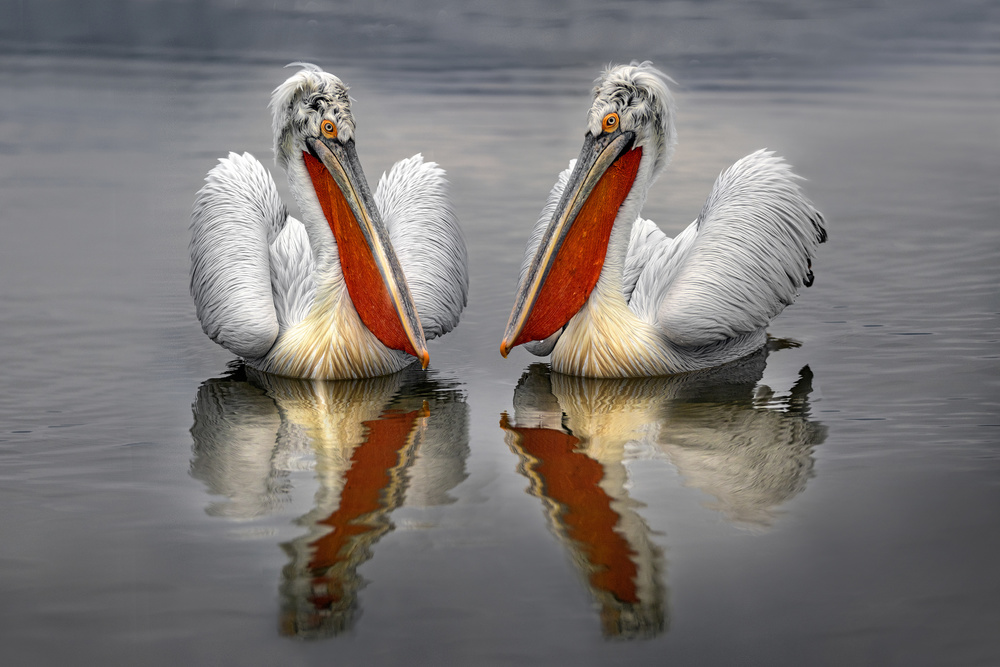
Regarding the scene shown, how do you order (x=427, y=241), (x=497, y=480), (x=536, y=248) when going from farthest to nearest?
(x=427, y=241), (x=536, y=248), (x=497, y=480)

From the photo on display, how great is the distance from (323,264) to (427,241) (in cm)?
58

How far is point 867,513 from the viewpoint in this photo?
3.79m

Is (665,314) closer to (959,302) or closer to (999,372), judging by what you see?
(999,372)

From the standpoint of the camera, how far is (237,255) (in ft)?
17.5

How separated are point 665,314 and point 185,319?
97.5 inches

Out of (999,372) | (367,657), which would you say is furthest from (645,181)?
(367,657)

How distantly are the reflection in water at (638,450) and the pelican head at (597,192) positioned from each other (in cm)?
34

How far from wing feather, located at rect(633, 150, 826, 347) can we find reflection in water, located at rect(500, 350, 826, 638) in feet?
0.92

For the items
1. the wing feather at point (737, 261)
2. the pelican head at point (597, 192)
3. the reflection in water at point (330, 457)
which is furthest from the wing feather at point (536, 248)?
the reflection in water at point (330, 457)

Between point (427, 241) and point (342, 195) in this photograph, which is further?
point (427, 241)

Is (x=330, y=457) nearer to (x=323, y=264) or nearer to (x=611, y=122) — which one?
(x=323, y=264)

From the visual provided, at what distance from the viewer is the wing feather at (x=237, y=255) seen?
5078 millimetres

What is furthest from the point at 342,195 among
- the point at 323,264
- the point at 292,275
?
the point at 292,275

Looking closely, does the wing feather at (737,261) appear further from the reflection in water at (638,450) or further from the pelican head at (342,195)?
the pelican head at (342,195)
